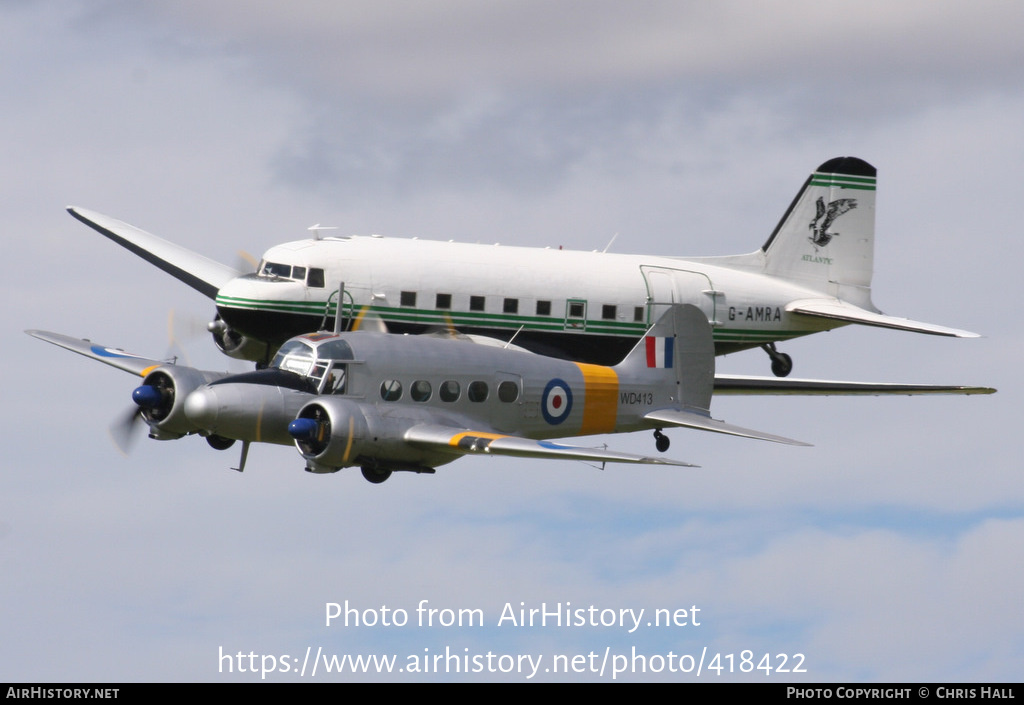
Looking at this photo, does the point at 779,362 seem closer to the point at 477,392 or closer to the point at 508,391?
the point at 508,391

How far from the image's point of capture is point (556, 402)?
29.4 m

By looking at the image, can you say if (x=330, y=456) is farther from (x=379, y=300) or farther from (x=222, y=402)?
(x=379, y=300)

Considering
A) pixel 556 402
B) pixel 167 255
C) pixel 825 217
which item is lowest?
pixel 556 402

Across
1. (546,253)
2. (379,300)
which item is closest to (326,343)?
(379,300)

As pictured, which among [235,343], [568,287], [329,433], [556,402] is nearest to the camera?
[329,433]

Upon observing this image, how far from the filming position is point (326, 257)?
33.5 meters

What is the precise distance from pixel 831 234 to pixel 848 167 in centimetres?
188

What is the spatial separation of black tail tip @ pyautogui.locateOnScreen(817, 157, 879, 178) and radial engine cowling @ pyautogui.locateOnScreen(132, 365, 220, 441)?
18558mm

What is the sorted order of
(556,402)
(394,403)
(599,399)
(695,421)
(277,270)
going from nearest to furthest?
(394,403)
(556,402)
(599,399)
(695,421)
(277,270)

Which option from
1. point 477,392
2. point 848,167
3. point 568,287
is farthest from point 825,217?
point 477,392

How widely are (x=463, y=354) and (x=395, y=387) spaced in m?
1.67

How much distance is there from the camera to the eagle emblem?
39.4 m

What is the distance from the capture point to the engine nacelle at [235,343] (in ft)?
110

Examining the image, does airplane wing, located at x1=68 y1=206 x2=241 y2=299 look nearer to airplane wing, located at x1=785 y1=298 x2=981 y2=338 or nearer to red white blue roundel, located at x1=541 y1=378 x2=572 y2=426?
red white blue roundel, located at x1=541 y1=378 x2=572 y2=426
